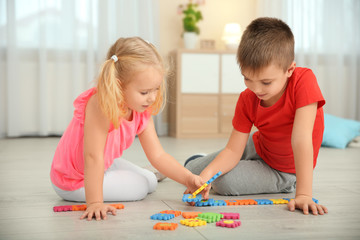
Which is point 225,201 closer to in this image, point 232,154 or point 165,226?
point 232,154

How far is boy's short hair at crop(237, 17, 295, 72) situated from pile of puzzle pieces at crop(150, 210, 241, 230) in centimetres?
39

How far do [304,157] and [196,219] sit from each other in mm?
345

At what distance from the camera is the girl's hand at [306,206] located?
3.75 ft

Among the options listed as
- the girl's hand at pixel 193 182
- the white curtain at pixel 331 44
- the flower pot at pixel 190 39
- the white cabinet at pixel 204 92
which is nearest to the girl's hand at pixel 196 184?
the girl's hand at pixel 193 182

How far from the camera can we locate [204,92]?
3.61m

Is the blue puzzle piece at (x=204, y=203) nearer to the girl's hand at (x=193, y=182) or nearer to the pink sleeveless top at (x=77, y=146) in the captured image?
the girl's hand at (x=193, y=182)

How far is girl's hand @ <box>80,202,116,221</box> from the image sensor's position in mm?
1089

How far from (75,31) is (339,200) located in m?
2.70

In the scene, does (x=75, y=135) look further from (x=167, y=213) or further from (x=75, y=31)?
(x=75, y=31)

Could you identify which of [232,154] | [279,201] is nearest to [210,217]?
[279,201]

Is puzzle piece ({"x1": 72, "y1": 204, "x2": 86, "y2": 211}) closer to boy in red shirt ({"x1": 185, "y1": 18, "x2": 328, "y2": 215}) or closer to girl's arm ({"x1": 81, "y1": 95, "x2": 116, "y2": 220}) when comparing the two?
girl's arm ({"x1": 81, "y1": 95, "x2": 116, "y2": 220})

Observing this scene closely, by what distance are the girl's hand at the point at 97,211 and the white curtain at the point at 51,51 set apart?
2490 millimetres

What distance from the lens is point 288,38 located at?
1.23 m

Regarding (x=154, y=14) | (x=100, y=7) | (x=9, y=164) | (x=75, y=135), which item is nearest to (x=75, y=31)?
(x=100, y=7)
